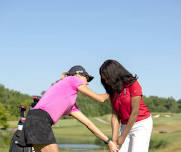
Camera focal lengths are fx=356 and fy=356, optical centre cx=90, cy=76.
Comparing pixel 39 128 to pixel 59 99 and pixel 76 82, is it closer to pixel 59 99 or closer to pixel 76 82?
pixel 59 99

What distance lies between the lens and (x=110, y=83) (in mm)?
4688

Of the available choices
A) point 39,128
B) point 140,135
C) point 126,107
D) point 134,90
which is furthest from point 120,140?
point 39,128

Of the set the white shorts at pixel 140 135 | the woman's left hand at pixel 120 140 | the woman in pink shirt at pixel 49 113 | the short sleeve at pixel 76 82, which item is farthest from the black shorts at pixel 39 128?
the white shorts at pixel 140 135

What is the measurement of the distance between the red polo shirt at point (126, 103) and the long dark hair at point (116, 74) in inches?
3.0

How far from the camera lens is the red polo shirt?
4.65 metres

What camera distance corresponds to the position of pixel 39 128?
171 inches

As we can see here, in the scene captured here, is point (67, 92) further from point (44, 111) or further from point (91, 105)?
point (91, 105)

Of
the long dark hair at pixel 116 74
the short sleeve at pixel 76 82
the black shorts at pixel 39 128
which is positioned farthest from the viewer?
the long dark hair at pixel 116 74

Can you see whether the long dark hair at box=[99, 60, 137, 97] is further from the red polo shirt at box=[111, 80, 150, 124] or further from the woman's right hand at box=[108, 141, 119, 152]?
the woman's right hand at box=[108, 141, 119, 152]

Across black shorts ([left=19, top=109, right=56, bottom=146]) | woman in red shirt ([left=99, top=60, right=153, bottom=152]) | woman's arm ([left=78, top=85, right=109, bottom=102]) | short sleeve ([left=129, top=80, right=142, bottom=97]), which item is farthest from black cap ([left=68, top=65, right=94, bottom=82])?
black shorts ([left=19, top=109, right=56, bottom=146])

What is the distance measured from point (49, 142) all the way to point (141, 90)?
4.50 feet

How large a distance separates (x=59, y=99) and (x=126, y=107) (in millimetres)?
954

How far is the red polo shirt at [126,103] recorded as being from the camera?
4.65m

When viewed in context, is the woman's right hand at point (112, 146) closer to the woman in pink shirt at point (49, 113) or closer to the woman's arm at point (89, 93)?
the woman's arm at point (89, 93)
